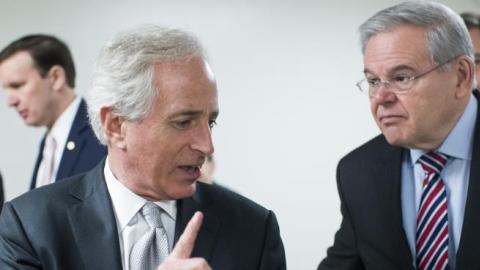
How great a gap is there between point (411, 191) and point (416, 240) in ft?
0.47

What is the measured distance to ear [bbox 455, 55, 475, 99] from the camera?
2.14m

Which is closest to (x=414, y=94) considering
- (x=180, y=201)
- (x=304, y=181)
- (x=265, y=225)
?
(x=265, y=225)

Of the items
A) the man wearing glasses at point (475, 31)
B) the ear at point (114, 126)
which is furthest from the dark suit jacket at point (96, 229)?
the man wearing glasses at point (475, 31)

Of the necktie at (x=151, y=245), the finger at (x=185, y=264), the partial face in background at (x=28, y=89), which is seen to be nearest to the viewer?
the finger at (x=185, y=264)

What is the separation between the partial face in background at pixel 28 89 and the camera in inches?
143

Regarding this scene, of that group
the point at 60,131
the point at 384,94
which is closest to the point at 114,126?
the point at 384,94

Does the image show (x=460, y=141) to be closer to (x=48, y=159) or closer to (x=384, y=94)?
(x=384, y=94)

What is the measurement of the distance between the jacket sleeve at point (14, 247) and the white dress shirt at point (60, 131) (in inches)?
57.5

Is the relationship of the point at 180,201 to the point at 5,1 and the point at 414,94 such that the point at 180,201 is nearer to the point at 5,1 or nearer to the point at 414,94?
the point at 414,94

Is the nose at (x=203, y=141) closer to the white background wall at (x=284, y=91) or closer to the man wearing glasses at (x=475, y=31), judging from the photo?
the man wearing glasses at (x=475, y=31)

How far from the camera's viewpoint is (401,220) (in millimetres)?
2172

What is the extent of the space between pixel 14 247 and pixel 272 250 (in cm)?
62

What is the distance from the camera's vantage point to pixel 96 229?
184 centimetres

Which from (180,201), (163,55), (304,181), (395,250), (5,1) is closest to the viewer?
(163,55)
